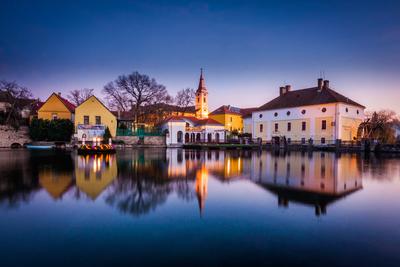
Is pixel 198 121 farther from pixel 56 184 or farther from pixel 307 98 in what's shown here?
pixel 56 184

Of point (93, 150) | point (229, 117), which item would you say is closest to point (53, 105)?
point (93, 150)

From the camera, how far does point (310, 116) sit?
126 ft

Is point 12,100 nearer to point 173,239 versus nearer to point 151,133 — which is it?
point 151,133

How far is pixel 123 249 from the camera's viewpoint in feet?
12.0

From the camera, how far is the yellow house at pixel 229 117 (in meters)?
59.4

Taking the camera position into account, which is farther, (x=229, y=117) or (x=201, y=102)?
(x=201, y=102)

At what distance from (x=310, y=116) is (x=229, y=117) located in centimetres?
2369

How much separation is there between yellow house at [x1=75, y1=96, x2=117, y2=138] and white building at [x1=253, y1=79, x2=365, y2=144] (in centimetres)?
2488

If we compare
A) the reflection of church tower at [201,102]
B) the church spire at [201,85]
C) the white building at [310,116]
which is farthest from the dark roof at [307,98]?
the church spire at [201,85]

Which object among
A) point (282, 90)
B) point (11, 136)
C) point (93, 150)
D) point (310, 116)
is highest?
point (282, 90)

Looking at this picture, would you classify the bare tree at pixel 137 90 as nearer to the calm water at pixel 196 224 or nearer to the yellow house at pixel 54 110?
the yellow house at pixel 54 110

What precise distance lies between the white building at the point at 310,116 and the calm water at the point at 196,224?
30504mm

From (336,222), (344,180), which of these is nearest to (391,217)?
(336,222)

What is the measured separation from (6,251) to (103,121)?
3651 centimetres
